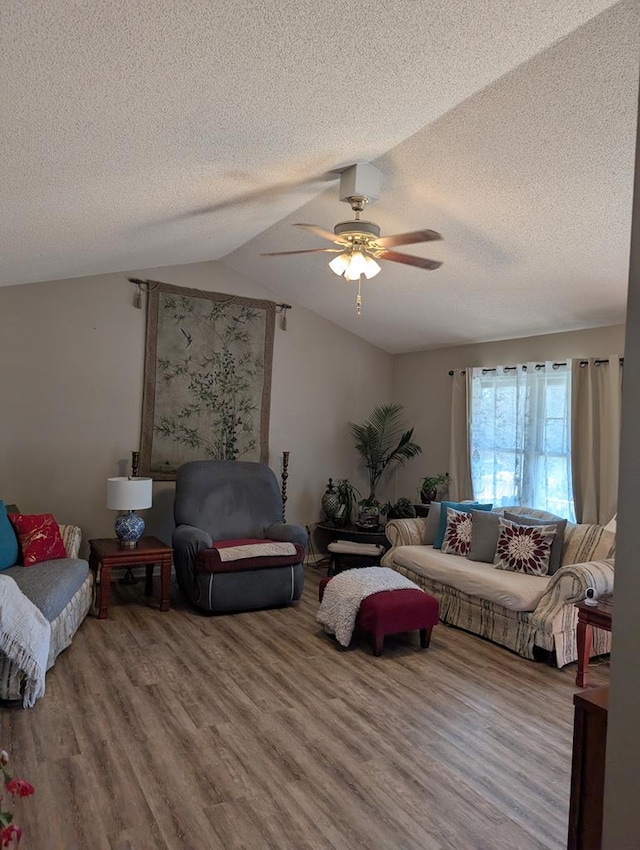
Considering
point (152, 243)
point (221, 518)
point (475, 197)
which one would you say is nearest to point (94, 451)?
point (221, 518)

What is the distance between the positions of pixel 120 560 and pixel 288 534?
133 cm

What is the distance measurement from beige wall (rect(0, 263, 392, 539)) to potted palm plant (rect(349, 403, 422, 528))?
800 mm

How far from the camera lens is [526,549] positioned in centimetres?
426

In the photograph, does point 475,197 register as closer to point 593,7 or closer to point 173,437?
point 593,7

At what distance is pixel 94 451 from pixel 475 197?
3.73 m

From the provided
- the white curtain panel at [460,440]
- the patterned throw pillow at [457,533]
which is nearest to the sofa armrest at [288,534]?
the patterned throw pillow at [457,533]

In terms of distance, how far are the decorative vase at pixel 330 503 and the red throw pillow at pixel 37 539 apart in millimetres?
2663

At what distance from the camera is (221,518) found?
16.7ft

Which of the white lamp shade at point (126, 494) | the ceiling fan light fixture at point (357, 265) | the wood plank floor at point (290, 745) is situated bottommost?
the wood plank floor at point (290, 745)

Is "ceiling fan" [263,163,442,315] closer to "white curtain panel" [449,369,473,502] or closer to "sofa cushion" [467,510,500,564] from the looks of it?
"sofa cushion" [467,510,500,564]

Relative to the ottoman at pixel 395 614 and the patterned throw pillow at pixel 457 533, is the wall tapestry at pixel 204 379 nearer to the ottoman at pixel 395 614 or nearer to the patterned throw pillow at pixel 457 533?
the patterned throw pillow at pixel 457 533

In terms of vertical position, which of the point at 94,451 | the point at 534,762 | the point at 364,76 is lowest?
the point at 534,762

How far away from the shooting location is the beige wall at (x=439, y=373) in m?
4.84

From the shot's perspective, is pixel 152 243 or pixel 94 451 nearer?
pixel 152 243
